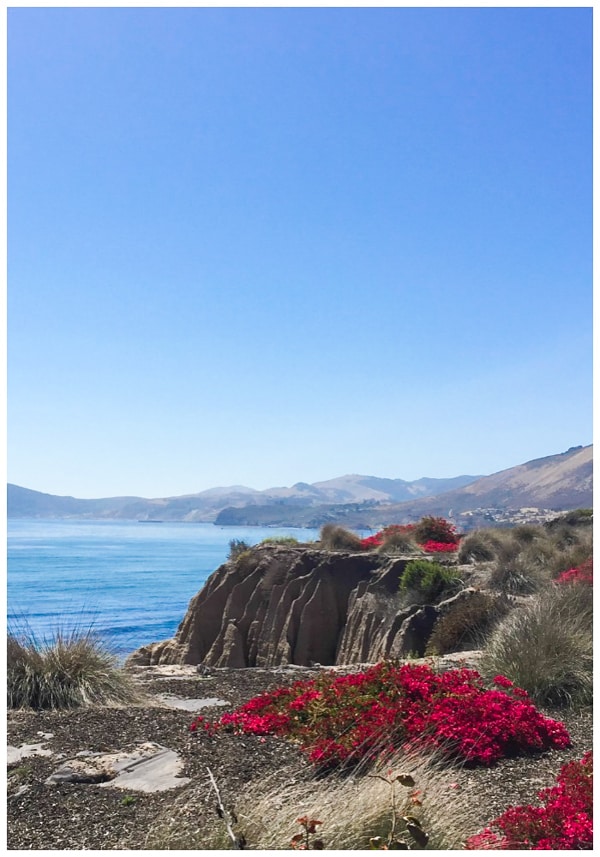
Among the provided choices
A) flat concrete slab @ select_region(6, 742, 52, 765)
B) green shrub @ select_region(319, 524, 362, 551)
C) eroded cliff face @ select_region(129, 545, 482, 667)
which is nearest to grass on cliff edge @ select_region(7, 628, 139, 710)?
flat concrete slab @ select_region(6, 742, 52, 765)

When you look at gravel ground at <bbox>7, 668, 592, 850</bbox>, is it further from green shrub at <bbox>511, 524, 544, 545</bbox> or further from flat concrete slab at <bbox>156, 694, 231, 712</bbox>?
green shrub at <bbox>511, 524, 544, 545</bbox>

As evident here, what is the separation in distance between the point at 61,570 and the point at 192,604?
236ft

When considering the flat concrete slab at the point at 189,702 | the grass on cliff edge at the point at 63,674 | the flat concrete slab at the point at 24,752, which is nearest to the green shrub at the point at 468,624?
the flat concrete slab at the point at 189,702

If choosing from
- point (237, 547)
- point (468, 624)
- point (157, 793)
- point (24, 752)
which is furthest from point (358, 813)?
point (237, 547)

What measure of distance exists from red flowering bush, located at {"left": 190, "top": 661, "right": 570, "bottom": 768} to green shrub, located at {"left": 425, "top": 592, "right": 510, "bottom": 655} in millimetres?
6114

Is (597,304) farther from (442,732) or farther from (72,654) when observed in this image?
(72,654)

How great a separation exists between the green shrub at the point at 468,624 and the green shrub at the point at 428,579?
347 cm

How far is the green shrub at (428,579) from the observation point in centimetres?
1952

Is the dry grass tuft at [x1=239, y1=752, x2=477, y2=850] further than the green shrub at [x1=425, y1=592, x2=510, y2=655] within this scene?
No

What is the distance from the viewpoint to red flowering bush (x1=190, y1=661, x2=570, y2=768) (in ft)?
22.4

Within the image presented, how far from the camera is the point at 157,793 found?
19.6 feet

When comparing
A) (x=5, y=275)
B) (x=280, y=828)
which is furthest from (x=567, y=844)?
(x=5, y=275)

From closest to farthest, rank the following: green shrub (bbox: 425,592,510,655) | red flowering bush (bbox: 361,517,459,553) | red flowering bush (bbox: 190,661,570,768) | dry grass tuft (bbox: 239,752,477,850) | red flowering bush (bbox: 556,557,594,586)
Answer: dry grass tuft (bbox: 239,752,477,850) → red flowering bush (bbox: 190,661,570,768) → green shrub (bbox: 425,592,510,655) → red flowering bush (bbox: 556,557,594,586) → red flowering bush (bbox: 361,517,459,553)

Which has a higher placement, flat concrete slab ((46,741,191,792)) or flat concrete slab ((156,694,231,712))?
flat concrete slab ((46,741,191,792))
